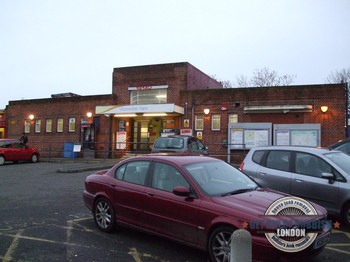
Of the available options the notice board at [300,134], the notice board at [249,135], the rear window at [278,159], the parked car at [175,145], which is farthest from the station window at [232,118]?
the rear window at [278,159]

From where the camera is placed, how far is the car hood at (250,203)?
4.61 meters

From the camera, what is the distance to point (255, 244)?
441 cm

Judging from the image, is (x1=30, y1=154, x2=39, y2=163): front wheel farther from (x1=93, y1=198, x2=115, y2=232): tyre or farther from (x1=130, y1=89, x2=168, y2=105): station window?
(x1=93, y1=198, x2=115, y2=232): tyre

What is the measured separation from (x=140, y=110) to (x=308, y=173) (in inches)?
671

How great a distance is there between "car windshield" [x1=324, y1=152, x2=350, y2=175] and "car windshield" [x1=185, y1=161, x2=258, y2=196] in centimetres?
246

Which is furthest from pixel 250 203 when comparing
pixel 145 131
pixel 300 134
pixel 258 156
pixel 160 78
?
pixel 145 131

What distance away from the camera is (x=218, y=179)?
5691 millimetres

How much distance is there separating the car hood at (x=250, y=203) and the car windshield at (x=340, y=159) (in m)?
2.65

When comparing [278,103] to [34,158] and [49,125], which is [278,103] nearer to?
[34,158]

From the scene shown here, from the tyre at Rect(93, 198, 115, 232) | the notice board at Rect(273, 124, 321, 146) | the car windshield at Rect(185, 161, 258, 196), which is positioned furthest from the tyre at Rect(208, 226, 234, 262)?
the notice board at Rect(273, 124, 321, 146)

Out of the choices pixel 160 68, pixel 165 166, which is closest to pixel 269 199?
pixel 165 166

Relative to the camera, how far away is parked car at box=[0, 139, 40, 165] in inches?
846

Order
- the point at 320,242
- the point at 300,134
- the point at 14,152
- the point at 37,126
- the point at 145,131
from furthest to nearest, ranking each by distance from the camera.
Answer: the point at 37,126 < the point at 145,131 < the point at 14,152 < the point at 300,134 < the point at 320,242

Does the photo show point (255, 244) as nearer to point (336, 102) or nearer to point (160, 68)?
point (336, 102)
